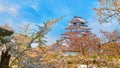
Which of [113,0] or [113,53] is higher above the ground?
[113,0]

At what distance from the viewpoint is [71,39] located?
2067 centimetres

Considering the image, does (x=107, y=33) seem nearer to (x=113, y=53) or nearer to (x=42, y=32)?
(x=113, y=53)

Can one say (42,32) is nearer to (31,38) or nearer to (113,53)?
(31,38)

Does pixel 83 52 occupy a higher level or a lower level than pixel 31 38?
Result: higher

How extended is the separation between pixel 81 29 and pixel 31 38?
43638 mm

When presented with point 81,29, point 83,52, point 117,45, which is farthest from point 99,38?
point 81,29

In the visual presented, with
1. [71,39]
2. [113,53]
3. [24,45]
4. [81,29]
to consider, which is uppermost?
[81,29]

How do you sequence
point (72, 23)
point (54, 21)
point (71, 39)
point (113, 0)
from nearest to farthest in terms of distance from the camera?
point (54, 21), point (113, 0), point (71, 39), point (72, 23)

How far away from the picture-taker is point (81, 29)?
45125mm

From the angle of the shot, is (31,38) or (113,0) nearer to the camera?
(31,38)

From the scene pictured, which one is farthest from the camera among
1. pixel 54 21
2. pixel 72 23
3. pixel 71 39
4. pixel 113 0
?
pixel 72 23

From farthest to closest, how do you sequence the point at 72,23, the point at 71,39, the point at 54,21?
1. the point at 72,23
2. the point at 71,39
3. the point at 54,21

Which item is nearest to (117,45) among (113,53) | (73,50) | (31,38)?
(113,53)

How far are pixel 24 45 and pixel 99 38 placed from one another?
18400 mm
